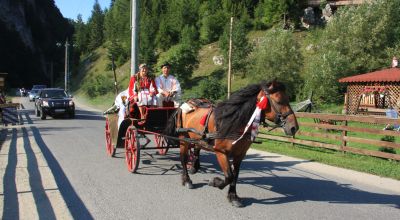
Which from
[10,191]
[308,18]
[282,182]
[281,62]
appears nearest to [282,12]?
[308,18]

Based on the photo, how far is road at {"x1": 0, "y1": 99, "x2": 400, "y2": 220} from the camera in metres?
6.33

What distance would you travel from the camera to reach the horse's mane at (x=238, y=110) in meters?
6.77

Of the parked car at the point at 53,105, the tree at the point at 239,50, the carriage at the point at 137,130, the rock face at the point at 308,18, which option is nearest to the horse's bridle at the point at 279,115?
the carriage at the point at 137,130

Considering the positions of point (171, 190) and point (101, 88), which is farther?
point (101, 88)

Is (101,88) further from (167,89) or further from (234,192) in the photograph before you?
(234,192)

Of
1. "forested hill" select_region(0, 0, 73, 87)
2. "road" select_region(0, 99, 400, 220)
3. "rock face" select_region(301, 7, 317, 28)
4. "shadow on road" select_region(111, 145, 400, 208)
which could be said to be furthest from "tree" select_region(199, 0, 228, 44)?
"road" select_region(0, 99, 400, 220)

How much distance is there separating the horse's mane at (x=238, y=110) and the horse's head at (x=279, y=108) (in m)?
0.09

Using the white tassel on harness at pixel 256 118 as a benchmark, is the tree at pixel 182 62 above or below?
above

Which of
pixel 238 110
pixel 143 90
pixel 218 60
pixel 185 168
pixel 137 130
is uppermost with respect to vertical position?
pixel 218 60

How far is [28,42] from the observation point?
106188 mm

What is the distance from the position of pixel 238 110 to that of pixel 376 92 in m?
27.4

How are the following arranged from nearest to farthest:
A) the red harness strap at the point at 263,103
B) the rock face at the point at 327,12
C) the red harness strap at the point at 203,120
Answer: the red harness strap at the point at 263,103 < the red harness strap at the point at 203,120 < the rock face at the point at 327,12

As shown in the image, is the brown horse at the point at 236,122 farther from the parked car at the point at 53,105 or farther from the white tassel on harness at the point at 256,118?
the parked car at the point at 53,105

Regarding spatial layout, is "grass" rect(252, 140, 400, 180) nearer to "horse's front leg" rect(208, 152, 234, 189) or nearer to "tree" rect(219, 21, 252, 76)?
"horse's front leg" rect(208, 152, 234, 189)
